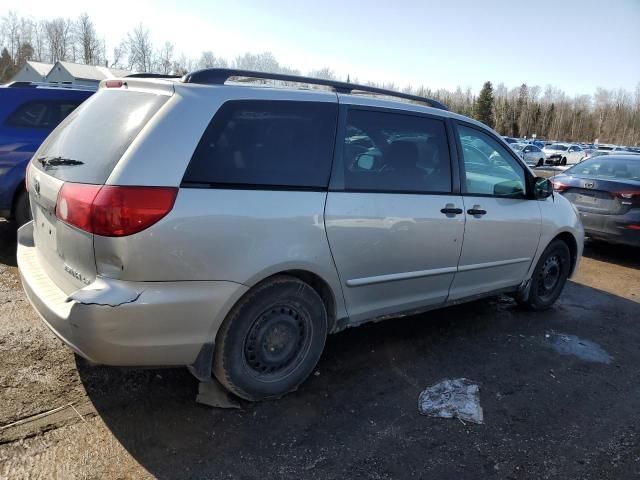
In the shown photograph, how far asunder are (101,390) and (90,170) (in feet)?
4.42

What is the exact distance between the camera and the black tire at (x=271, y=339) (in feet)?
9.34

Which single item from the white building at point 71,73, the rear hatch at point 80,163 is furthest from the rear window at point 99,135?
the white building at point 71,73

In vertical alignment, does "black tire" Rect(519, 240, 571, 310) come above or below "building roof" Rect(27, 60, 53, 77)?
below

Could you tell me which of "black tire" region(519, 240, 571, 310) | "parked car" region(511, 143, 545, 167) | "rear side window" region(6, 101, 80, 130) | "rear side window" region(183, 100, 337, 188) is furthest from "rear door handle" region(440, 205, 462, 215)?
"parked car" region(511, 143, 545, 167)

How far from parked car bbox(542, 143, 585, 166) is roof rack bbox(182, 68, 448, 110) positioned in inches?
1444

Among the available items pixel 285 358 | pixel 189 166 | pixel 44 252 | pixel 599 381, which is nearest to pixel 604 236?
pixel 599 381

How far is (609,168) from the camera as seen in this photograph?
795 centimetres

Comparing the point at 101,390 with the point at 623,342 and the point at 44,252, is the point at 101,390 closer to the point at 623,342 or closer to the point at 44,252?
the point at 44,252

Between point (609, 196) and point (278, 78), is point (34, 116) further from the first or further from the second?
point (609, 196)

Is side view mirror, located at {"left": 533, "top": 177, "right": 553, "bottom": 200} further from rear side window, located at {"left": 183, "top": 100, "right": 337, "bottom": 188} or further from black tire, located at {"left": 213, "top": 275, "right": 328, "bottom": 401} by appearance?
black tire, located at {"left": 213, "top": 275, "right": 328, "bottom": 401}

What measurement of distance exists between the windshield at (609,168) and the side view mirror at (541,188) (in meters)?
3.56

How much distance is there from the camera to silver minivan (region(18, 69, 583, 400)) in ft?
8.12

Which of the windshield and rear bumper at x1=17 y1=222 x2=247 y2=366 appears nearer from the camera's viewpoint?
rear bumper at x1=17 y1=222 x2=247 y2=366

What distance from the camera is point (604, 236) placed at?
7.29m
